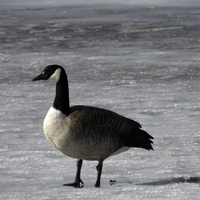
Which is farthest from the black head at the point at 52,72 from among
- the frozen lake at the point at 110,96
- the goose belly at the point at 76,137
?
the frozen lake at the point at 110,96

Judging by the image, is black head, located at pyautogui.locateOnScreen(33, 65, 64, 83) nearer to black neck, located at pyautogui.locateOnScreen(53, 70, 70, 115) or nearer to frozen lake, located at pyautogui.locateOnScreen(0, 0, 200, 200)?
black neck, located at pyautogui.locateOnScreen(53, 70, 70, 115)

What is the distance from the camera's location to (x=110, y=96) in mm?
7898

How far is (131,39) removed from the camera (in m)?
14.6

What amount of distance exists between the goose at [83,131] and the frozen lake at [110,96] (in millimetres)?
318

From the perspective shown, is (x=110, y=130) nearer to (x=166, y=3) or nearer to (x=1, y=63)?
(x=1, y=63)

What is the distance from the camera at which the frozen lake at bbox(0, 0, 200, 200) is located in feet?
13.7

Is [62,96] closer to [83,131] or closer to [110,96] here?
[83,131]

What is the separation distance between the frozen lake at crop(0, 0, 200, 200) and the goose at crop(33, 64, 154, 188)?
1.04 feet

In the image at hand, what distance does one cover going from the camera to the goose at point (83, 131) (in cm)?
396

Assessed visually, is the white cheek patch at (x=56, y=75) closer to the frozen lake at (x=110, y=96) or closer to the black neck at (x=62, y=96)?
the black neck at (x=62, y=96)

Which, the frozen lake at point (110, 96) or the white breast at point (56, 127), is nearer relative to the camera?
the white breast at point (56, 127)

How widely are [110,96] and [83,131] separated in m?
3.96

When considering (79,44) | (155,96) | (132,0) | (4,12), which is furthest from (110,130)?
(132,0)

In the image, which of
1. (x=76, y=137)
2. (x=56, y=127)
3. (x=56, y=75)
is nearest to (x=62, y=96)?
(x=56, y=75)
